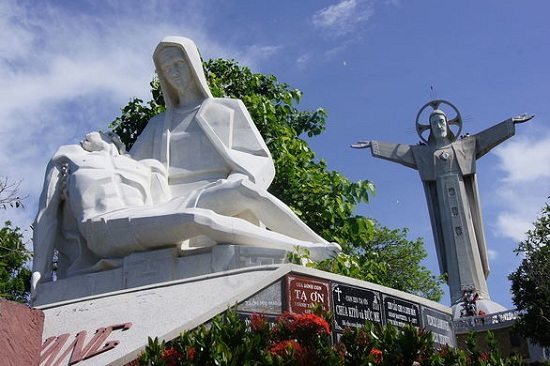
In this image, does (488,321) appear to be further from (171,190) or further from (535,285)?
Result: (171,190)

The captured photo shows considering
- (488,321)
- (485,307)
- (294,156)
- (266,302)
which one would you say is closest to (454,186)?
(485,307)

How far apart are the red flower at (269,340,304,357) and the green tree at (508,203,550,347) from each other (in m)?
10.0

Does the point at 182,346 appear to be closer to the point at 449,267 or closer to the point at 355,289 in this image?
the point at 355,289

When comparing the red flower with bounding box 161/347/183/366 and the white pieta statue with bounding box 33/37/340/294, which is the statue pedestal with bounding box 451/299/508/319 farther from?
the red flower with bounding box 161/347/183/366

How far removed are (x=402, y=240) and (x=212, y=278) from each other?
22050 millimetres

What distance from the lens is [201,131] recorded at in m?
9.56

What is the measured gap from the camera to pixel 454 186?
29.2 metres

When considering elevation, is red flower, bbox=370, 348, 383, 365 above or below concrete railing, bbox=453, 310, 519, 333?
below

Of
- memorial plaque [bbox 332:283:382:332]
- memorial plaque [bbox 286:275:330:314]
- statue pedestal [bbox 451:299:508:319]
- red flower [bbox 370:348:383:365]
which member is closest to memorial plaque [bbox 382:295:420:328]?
memorial plaque [bbox 332:283:382:332]

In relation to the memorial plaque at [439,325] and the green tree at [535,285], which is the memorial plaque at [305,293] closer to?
the memorial plaque at [439,325]

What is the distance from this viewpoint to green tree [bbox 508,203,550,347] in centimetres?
1383

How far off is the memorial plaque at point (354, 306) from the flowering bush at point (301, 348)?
178cm

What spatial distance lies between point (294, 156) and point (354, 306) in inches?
338

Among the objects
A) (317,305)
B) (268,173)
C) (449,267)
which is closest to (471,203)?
(449,267)
